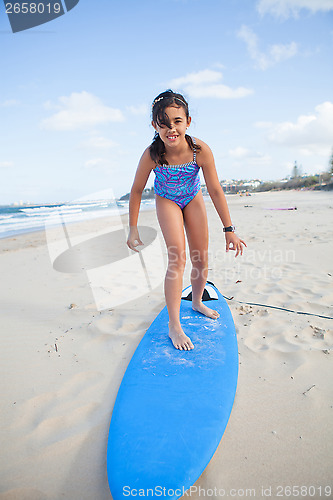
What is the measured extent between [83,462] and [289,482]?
0.93 m

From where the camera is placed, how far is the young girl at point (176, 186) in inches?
75.6

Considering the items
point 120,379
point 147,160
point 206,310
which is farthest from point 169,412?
point 147,160

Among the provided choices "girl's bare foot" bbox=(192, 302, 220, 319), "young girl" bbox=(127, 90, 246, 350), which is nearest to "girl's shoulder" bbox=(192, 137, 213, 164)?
"young girl" bbox=(127, 90, 246, 350)

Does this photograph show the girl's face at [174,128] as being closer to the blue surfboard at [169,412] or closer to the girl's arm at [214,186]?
the girl's arm at [214,186]

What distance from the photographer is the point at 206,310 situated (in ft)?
8.05

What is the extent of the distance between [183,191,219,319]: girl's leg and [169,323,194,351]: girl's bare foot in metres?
0.46

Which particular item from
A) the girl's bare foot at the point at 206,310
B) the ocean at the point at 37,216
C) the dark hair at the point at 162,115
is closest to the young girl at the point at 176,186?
the dark hair at the point at 162,115

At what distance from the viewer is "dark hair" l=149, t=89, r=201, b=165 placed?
1855 millimetres

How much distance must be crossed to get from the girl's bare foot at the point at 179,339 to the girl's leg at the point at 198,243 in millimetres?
459

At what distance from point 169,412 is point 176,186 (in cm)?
153

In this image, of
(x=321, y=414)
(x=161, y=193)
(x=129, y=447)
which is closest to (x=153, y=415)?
(x=129, y=447)

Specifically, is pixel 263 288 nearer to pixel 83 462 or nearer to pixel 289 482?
pixel 289 482

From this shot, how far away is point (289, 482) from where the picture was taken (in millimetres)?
1130

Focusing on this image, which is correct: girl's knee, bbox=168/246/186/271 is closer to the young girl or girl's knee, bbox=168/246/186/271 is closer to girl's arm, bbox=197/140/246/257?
the young girl
